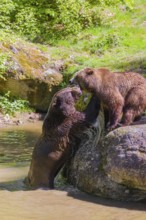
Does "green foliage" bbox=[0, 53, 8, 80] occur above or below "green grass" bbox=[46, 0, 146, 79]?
below

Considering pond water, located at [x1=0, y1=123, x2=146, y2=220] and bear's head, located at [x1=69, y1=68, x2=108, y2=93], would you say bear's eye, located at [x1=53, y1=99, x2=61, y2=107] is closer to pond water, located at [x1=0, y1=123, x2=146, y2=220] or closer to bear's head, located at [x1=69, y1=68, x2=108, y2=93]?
bear's head, located at [x1=69, y1=68, x2=108, y2=93]

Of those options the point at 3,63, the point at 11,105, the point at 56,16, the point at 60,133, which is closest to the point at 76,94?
the point at 60,133

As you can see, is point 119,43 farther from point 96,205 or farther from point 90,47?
point 96,205

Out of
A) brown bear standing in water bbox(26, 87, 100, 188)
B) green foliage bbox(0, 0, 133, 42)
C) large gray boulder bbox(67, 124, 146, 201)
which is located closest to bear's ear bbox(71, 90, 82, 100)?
brown bear standing in water bbox(26, 87, 100, 188)

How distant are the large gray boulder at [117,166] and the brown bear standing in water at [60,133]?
367mm

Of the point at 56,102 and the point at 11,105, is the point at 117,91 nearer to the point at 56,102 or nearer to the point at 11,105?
the point at 56,102

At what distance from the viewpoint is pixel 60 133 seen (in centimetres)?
732

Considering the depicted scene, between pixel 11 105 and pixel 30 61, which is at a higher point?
pixel 30 61

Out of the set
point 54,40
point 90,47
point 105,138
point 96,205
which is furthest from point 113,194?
point 54,40

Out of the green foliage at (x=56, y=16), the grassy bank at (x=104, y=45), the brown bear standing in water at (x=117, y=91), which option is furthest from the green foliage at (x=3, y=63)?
the brown bear standing in water at (x=117, y=91)

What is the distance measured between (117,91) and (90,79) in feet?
1.56

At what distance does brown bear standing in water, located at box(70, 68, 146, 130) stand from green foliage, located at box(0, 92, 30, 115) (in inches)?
456

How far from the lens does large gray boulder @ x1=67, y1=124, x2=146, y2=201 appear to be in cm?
626

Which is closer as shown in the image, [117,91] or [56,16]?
[117,91]
